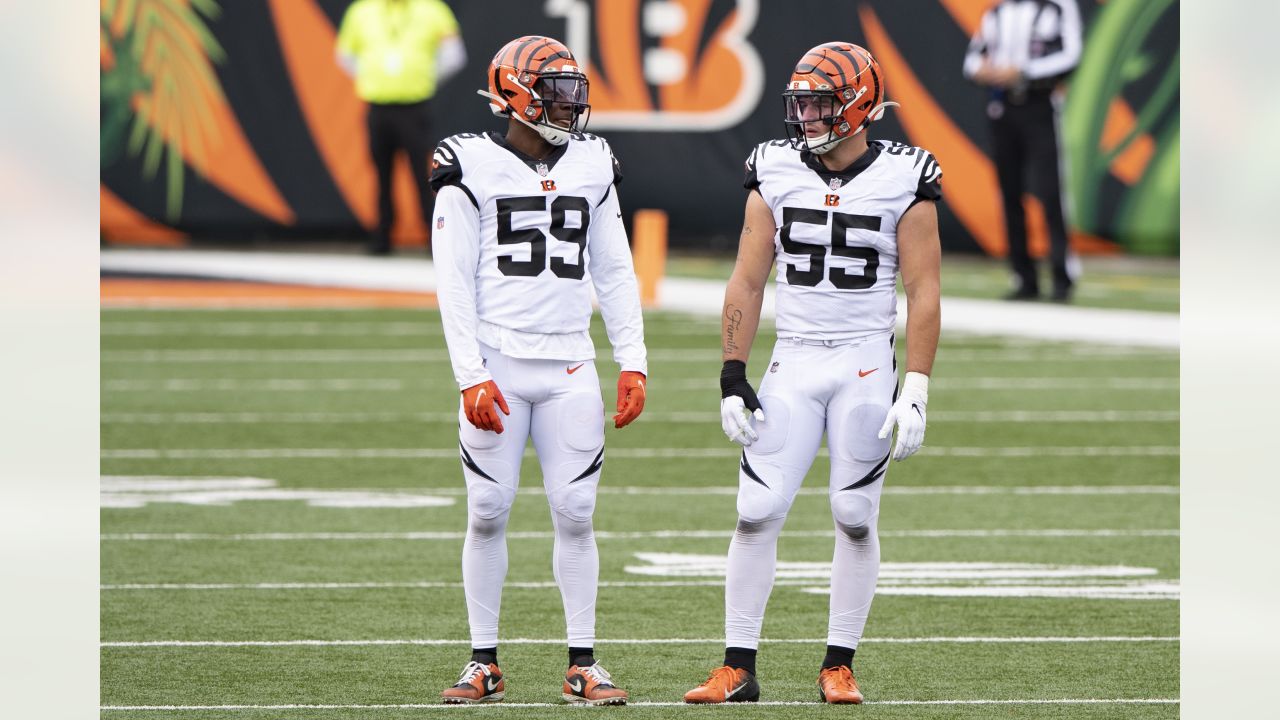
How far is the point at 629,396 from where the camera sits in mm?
4656

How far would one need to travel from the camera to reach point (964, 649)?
526 cm

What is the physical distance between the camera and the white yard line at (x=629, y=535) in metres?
7.02

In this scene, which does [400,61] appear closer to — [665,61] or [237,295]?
[665,61]

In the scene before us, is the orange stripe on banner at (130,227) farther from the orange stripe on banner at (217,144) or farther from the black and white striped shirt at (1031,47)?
the black and white striped shirt at (1031,47)

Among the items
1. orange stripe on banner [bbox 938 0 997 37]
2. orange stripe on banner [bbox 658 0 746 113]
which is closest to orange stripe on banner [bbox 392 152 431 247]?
orange stripe on banner [bbox 658 0 746 113]

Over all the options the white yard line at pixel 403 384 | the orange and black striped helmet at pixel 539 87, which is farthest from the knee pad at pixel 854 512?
the white yard line at pixel 403 384

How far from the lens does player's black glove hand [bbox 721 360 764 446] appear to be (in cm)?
456

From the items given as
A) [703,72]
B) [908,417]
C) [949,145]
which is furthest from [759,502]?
[703,72]

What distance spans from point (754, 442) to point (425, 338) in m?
8.49

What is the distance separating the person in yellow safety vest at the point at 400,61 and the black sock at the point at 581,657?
11758 millimetres

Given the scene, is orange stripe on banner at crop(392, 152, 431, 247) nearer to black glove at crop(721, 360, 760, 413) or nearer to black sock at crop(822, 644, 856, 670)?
black glove at crop(721, 360, 760, 413)
